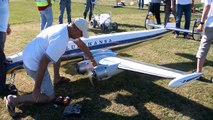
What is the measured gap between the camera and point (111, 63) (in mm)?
7191

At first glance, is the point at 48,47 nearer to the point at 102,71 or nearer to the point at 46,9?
the point at 102,71

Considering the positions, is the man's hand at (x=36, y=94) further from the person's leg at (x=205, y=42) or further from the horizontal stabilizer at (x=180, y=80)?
the person's leg at (x=205, y=42)

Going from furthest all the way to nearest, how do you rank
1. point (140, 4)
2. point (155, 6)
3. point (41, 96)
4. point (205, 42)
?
point (140, 4)
point (155, 6)
point (205, 42)
point (41, 96)

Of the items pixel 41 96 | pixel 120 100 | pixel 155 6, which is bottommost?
pixel 120 100

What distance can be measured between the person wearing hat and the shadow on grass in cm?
32

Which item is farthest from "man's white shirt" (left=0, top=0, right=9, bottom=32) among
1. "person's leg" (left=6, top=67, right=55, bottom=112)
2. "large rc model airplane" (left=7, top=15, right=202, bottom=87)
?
"person's leg" (left=6, top=67, right=55, bottom=112)

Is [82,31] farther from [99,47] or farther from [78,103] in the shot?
[99,47]

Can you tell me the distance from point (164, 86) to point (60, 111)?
2.70 metres

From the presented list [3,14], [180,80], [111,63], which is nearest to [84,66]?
[111,63]

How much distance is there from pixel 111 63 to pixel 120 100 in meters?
0.99

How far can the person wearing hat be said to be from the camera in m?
5.62

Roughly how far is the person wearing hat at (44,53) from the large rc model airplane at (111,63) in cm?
118

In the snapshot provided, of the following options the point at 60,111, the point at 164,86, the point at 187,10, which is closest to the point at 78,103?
the point at 60,111

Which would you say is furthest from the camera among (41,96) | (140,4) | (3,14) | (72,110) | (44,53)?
(140,4)
